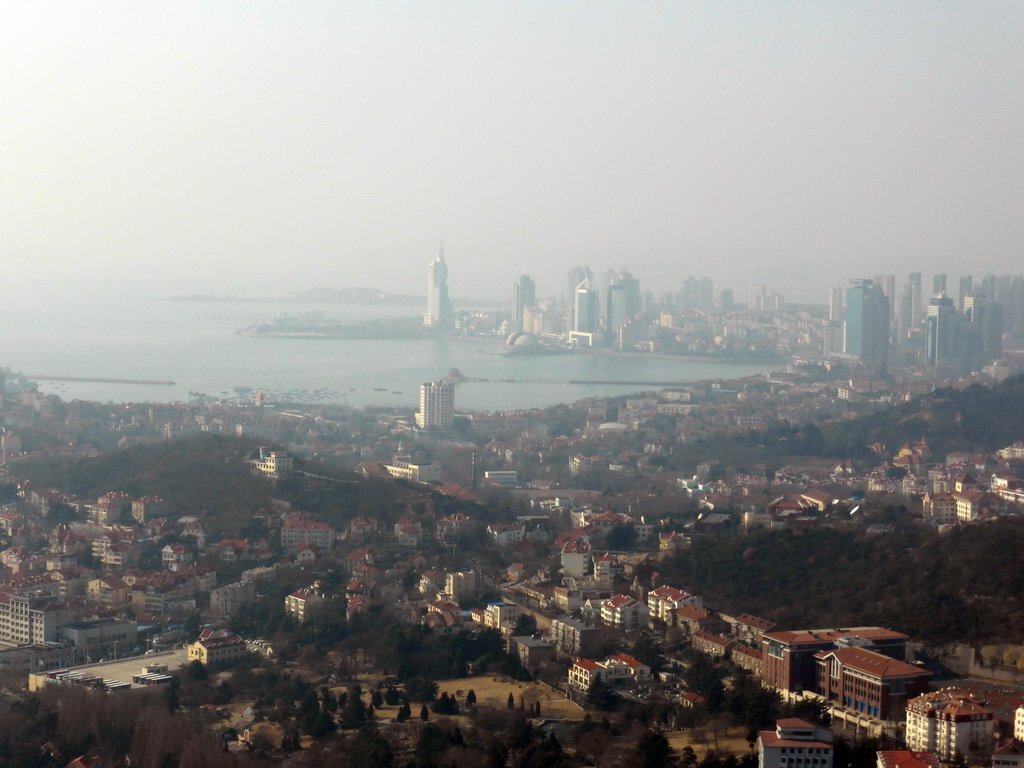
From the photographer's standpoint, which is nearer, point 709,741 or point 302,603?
point 709,741

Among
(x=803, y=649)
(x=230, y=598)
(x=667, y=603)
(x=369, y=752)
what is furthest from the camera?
(x=230, y=598)

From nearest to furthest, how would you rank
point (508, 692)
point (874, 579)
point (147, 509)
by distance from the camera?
point (508, 692) < point (874, 579) < point (147, 509)

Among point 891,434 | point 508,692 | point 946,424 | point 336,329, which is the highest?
point 336,329

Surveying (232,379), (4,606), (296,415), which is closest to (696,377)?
(232,379)

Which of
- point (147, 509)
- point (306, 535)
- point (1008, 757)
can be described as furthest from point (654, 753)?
point (147, 509)

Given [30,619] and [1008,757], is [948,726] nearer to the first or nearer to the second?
[1008,757]

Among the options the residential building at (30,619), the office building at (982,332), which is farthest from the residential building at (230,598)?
the office building at (982,332)

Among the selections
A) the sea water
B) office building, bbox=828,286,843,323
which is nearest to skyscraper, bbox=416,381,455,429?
the sea water
